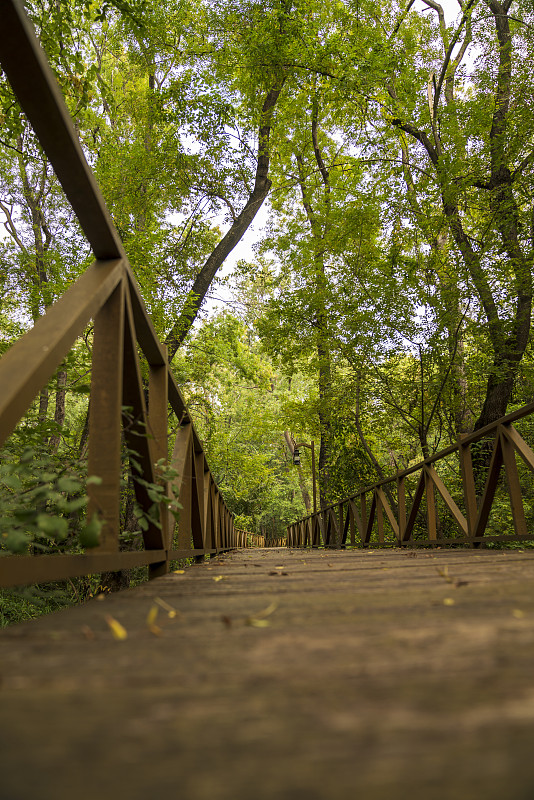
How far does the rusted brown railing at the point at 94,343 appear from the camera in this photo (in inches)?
51.5

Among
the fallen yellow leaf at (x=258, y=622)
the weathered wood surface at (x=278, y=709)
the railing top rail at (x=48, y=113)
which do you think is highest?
the railing top rail at (x=48, y=113)

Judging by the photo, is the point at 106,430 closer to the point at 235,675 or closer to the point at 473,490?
the point at 235,675

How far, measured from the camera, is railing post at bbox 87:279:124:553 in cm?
169

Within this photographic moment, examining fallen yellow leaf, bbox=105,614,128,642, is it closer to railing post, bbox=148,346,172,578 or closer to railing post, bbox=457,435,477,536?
railing post, bbox=148,346,172,578

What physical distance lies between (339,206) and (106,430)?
9607 mm

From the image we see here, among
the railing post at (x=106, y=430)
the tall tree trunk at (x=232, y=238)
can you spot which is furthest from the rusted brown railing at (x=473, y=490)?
the tall tree trunk at (x=232, y=238)

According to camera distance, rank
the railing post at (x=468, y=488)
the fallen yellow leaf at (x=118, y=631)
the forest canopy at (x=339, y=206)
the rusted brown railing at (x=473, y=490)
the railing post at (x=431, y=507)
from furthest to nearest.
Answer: the forest canopy at (x=339, y=206)
the railing post at (x=431, y=507)
the railing post at (x=468, y=488)
the rusted brown railing at (x=473, y=490)
the fallen yellow leaf at (x=118, y=631)

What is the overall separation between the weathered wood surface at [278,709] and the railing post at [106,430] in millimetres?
670

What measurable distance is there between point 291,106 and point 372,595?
44.5 ft

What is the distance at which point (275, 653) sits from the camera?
2.52 ft

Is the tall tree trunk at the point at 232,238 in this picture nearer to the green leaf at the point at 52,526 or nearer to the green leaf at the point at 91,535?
the green leaf at the point at 91,535

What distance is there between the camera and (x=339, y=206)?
10.2 metres

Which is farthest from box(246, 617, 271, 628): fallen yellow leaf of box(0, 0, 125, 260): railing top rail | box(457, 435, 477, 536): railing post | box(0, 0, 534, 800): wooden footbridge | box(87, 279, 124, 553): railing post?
box(457, 435, 477, 536): railing post

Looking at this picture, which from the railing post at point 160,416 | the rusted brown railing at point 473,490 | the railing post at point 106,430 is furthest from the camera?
the rusted brown railing at point 473,490
